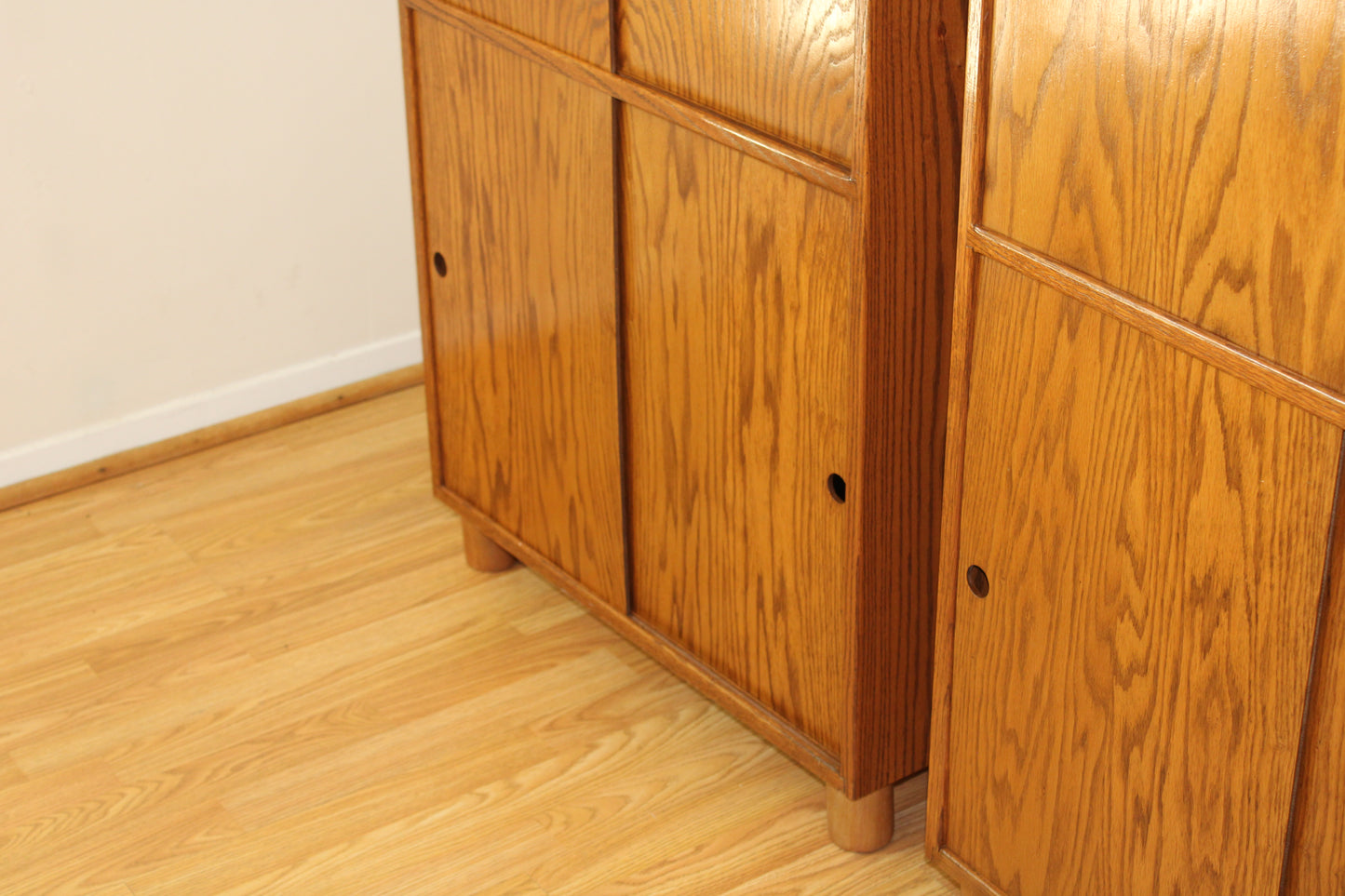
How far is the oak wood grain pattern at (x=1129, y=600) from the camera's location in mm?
1205

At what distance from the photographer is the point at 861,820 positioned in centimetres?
177

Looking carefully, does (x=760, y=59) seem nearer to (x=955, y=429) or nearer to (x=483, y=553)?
(x=955, y=429)

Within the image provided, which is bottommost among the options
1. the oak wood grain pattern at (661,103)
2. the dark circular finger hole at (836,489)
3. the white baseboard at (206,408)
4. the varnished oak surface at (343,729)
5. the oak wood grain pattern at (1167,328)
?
the varnished oak surface at (343,729)

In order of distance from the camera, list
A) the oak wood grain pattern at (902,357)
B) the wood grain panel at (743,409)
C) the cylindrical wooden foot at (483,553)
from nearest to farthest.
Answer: the oak wood grain pattern at (902,357)
the wood grain panel at (743,409)
the cylindrical wooden foot at (483,553)

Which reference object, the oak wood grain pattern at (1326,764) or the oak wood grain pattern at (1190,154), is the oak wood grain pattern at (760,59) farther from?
the oak wood grain pattern at (1326,764)

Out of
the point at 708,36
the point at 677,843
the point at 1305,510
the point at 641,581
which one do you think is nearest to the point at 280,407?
the point at 641,581

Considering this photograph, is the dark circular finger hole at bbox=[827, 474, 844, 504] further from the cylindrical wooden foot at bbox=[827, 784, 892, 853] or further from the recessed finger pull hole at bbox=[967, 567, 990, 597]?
the cylindrical wooden foot at bbox=[827, 784, 892, 853]

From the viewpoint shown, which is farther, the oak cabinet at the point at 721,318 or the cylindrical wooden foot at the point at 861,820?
the cylindrical wooden foot at the point at 861,820

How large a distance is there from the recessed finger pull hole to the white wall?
1.49 metres

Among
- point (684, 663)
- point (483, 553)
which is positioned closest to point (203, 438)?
point (483, 553)

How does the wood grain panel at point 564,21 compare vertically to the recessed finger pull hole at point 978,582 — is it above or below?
above

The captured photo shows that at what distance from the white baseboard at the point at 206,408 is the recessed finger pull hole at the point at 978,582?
1512 mm

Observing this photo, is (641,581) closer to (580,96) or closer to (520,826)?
(520,826)

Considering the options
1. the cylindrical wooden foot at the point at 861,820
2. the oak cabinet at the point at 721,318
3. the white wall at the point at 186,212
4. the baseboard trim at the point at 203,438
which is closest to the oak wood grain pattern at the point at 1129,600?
the oak cabinet at the point at 721,318
